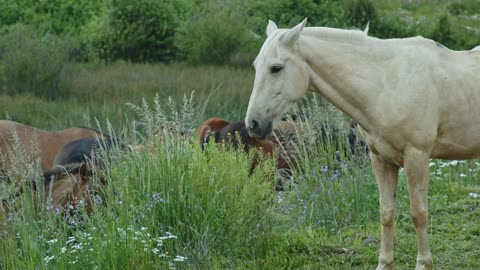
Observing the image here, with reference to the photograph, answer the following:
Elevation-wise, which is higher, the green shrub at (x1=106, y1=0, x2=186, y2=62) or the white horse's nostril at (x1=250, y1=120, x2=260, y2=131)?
the white horse's nostril at (x1=250, y1=120, x2=260, y2=131)

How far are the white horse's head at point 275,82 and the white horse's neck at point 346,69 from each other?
114 mm

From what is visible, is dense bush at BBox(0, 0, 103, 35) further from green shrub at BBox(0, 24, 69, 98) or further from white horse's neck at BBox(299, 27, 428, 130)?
white horse's neck at BBox(299, 27, 428, 130)

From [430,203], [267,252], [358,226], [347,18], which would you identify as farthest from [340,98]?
[347,18]

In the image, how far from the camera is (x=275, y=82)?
18.8ft

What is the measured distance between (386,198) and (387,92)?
2.57 feet

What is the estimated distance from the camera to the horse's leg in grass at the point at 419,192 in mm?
5750

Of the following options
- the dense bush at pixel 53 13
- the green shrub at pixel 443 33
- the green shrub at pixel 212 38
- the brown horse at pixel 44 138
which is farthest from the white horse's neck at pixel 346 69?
the dense bush at pixel 53 13

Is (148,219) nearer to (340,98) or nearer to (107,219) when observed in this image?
(107,219)

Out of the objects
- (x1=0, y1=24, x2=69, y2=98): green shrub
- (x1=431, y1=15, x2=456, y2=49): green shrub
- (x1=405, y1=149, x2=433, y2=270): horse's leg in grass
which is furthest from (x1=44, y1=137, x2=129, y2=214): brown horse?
(x1=431, y1=15, x2=456, y2=49): green shrub

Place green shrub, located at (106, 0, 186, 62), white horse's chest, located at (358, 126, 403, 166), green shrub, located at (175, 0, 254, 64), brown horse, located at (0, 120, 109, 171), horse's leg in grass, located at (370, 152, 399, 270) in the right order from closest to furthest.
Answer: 1. white horse's chest, located at (358, 126, 403, 166)
2. horse's leg in grass, located at (370, 152, 399, 270)
3. brown horse, located at (0, 120, 109, 171)
4. green shrub, located at (175, 0, 254, 64)
5. green shrub, located at (106, 0, 186, 62)

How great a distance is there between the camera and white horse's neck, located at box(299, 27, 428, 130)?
5812mm

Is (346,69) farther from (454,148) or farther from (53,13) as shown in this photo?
(53,13)

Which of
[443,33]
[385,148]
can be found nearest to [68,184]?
[385,148]

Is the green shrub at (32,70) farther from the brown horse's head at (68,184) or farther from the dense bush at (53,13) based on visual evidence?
the dense bush at (53,13)
